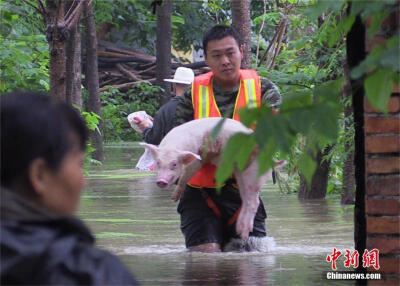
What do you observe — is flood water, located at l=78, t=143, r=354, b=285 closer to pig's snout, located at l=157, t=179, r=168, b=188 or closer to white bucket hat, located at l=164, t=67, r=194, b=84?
pig's snout, located at l=157, t=179, r=168, b=188

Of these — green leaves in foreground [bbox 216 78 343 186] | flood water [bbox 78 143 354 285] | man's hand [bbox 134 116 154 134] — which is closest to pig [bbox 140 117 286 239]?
flood water [bbox 78 143 354 285]

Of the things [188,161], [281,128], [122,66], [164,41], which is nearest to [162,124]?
[188,161]

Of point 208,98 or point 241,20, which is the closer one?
point 208,98

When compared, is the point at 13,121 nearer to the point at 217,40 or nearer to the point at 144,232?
the point at 217,40

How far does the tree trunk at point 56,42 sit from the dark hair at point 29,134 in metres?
7.26

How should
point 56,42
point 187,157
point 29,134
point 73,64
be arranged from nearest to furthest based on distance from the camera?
point 29,134, point 187,157, point 56,42, point 73,64

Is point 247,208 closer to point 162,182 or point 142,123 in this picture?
point 162,182

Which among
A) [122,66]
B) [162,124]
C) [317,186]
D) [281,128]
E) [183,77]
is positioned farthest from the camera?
[122,66]

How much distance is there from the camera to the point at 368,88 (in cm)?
358

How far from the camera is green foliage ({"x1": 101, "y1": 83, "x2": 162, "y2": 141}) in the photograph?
32.8 m

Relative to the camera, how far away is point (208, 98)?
332 inches

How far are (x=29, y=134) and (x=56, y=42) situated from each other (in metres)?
7.55

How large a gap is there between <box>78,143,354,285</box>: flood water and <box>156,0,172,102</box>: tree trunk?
10415 mm

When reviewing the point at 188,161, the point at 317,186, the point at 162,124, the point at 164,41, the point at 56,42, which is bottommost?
the point at 317,186
